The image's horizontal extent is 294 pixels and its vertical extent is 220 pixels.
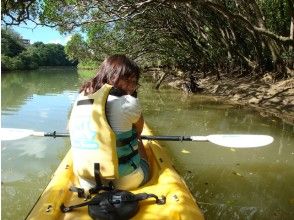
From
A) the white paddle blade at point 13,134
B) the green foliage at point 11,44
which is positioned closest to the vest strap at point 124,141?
the white paddle blade at point 13,134

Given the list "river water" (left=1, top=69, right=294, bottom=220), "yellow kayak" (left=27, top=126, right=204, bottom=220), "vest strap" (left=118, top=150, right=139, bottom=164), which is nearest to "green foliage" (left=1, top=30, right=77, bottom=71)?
"river water" (left=1, top=69, right=294, bottom=220)

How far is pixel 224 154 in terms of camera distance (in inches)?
272

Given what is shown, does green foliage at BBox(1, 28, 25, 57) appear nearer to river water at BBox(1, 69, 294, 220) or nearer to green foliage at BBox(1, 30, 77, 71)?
green foliage at BBox(1, 30, 77, 71)

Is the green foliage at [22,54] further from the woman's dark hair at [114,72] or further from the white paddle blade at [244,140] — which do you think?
the woman's dark hair at [114,72]

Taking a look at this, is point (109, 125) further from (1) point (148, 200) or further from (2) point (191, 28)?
(2) point (191, 28)

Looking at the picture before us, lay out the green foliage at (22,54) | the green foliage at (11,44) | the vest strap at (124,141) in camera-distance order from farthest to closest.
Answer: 1. the green foliage at (11,44)
2. the green foliage at (22,54)
3. the vest strap at (124,141)

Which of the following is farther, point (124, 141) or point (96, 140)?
point (124, 141)

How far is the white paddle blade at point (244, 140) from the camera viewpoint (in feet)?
15.2

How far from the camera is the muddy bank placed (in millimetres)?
11363

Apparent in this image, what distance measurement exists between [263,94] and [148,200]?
11.1 m

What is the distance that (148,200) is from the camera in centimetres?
340

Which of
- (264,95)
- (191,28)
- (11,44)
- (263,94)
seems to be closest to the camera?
(264,95)

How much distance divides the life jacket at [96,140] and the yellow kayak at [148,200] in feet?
0.90

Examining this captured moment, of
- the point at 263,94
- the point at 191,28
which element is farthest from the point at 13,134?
the point at 191,28
